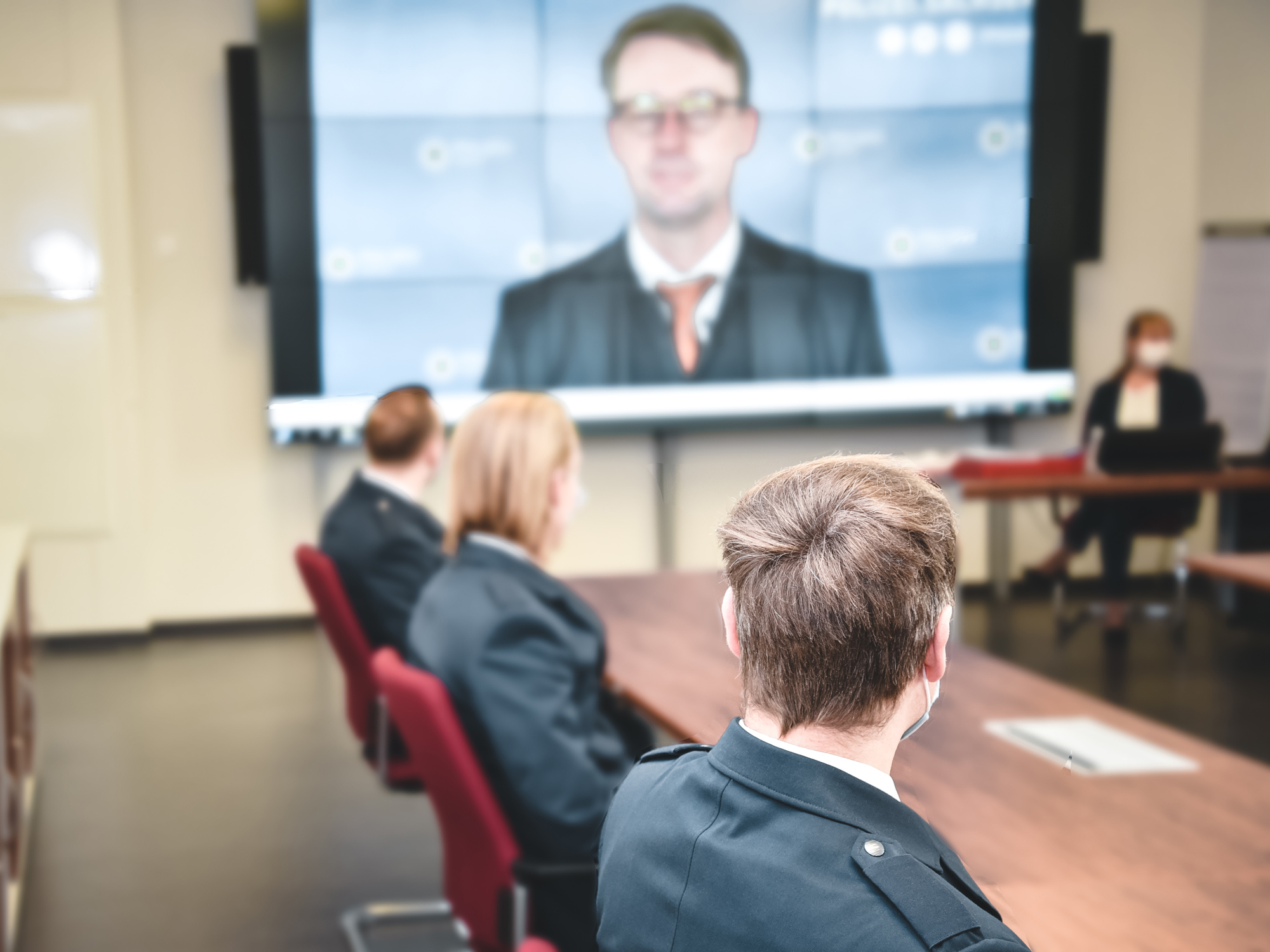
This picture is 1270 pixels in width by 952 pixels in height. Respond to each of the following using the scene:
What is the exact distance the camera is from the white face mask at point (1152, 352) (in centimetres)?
608

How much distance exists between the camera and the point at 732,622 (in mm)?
1002

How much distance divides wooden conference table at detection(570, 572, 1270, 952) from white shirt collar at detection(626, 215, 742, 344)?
12.4 ft

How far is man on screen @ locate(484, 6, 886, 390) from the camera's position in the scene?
605cm

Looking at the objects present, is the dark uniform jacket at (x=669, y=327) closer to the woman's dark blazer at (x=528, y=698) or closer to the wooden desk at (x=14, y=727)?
the wooden desk at (x=14, y=727)

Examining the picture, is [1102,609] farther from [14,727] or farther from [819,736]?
[819,736]

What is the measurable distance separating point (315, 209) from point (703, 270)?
187 centimetres

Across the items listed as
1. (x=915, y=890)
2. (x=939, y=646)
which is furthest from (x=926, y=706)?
(x=915, y=890)

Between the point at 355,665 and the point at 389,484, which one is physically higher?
the point at 389,484

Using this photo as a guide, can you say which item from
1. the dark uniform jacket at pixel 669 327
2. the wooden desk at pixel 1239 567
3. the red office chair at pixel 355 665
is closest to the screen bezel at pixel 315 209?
the dark uniform jacket at pixel 669 327

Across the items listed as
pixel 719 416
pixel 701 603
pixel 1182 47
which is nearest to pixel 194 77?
pixel 719 416

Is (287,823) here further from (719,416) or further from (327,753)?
(719,416)

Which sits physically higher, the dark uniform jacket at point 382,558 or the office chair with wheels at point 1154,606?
the dark uniform jacket at point 382,558

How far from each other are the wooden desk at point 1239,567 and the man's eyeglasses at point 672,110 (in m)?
3.25

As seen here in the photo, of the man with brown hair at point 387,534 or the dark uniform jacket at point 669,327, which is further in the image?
the dark uniform jacket at point 669,327
